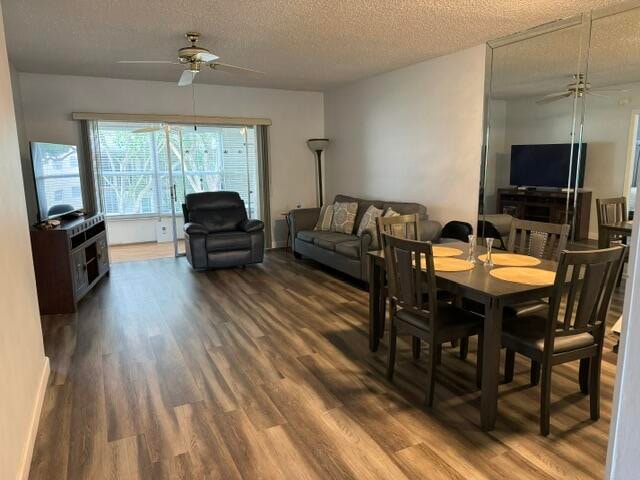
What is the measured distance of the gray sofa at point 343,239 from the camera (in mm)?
4718

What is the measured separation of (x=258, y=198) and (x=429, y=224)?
3.30m

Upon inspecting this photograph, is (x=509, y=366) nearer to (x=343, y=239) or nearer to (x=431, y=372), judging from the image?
(x=431, y=372)

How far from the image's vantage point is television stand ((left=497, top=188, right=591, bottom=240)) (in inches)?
158

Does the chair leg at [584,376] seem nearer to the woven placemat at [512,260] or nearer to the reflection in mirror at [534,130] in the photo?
the woven placemat at [512,260]

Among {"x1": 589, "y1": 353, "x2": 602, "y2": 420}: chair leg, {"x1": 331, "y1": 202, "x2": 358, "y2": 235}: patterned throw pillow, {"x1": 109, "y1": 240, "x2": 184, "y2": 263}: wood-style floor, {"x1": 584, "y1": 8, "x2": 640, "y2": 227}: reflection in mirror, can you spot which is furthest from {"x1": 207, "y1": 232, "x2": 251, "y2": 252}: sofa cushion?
{"x1": 589, "y1": 353, "x2": 602, "y2": 420}: chair leg

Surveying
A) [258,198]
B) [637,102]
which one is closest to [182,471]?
[637,102]

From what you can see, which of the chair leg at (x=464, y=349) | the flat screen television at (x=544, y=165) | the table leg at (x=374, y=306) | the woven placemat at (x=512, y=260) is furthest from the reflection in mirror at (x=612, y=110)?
the table leg at (x=374, y=306)

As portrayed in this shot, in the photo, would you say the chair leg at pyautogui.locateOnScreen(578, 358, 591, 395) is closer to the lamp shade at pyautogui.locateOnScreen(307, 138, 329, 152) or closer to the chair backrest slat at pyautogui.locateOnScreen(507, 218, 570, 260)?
the chair backrest slat at pyautogui.locateOnScreen(507, 218, 570, 260)

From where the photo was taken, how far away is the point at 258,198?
7160mm

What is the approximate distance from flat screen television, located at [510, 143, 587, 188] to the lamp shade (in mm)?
3263

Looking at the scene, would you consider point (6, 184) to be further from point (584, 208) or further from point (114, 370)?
point (584, 208)

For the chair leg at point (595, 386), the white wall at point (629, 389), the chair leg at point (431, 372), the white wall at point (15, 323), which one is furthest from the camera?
the chair leg at point (431, 372)

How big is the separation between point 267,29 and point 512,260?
270 cm

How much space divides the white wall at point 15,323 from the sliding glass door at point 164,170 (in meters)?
3.76
